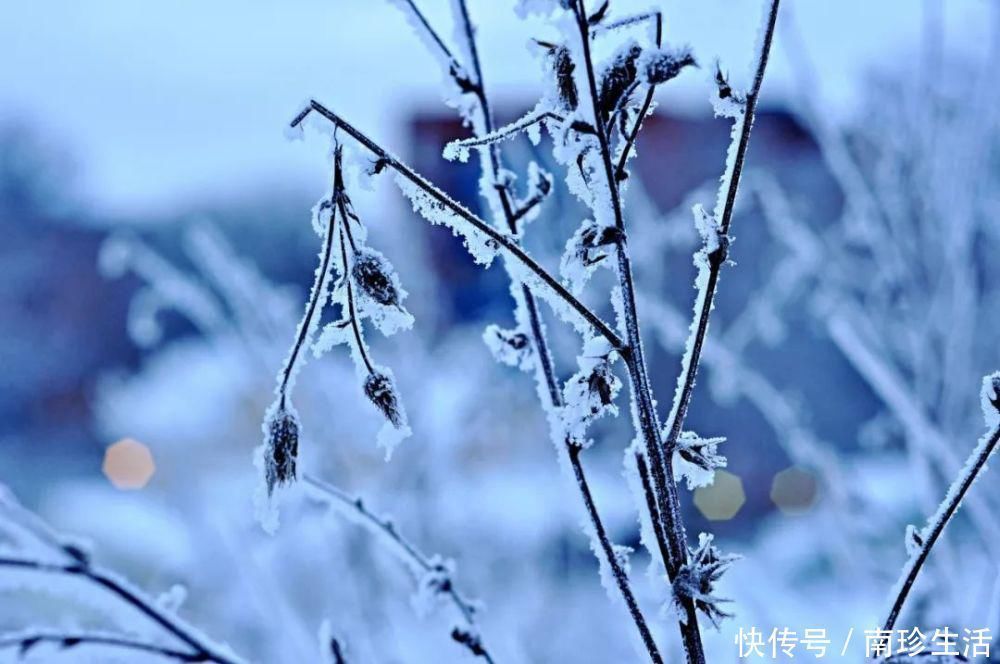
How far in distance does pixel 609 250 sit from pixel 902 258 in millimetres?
1865

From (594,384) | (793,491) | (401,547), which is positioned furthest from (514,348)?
(793,491)

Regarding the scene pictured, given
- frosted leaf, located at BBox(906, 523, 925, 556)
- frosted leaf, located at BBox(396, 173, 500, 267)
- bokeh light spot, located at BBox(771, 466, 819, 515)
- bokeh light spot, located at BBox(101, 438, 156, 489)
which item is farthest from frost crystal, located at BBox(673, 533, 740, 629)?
bokeh light spot, located at BBox(771, 466, 819, 515)

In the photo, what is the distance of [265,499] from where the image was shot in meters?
0.86

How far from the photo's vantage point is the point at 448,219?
81 centimetres

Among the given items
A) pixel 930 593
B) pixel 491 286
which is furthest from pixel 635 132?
pixel 491 286

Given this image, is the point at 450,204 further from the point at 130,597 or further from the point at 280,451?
the point at 130,597

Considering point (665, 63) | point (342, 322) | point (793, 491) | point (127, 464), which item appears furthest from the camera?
point (127, 464)

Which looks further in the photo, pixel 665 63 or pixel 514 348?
pixel 514 348

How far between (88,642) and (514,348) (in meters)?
0.57

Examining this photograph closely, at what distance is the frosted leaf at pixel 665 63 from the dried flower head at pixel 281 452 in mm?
479

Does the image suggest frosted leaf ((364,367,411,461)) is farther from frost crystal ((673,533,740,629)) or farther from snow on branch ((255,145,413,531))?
frost crystal ((673,533,740,629))

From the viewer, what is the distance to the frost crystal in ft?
2.72

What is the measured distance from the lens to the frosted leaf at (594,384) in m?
0.83

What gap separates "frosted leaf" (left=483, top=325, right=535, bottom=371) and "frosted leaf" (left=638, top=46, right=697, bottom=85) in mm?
343
